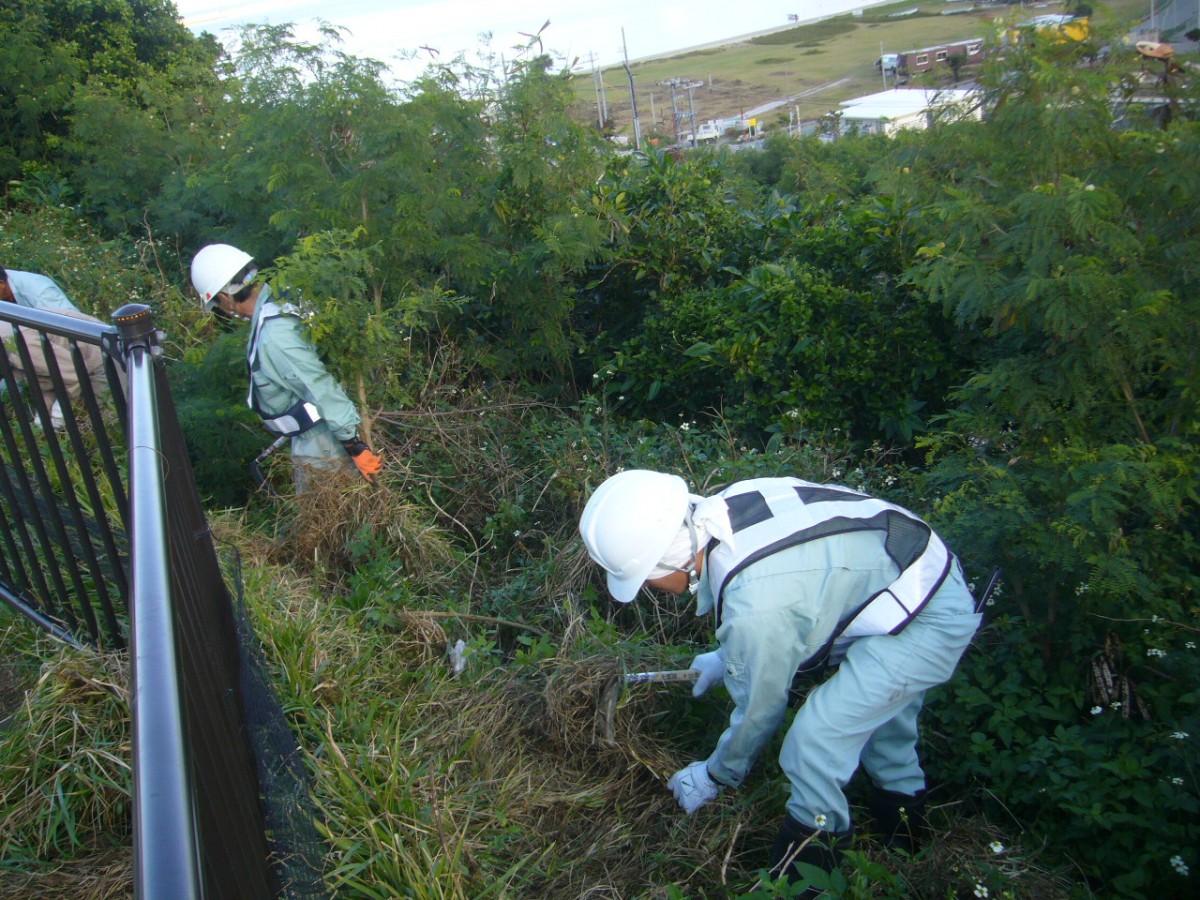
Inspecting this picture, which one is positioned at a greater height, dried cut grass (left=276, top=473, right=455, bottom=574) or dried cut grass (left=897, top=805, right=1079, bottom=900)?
dried cut grass (left=276, top=473, right=455, bottom=574)

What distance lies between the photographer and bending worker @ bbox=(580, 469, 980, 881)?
2.49 meters

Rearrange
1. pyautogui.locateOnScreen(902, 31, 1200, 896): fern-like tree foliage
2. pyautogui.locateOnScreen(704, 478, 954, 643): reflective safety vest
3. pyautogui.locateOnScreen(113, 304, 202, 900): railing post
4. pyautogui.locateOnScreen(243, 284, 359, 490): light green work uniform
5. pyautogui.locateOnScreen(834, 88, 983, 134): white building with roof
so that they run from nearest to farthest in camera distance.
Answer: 1. pyautogui.locateOnScreen(113, 304, 202, 900): railing post
2. pyautogui.locateOnScreen(704, 478, 954, 643): reflective safety vest
3. pyautogui.locateOnScreen(902, 31, 1200, 896): fern-like tree foliage
4. pyautogui.locateOnScreen(243, 284, 359, 490): light green work uniform
5. pyautogui.locateOnScreen(834, 88, 983, 134): white building with roof

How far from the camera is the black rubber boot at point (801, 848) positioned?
260 centimetres

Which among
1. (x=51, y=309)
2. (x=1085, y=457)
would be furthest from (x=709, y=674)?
(x=51, y=309)

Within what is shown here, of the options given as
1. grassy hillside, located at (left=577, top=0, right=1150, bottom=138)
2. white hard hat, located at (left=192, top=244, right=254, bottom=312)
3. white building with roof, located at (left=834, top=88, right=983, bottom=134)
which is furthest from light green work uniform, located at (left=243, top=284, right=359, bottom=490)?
grassy hillside, located at (left=577, top=0, right=1150, bottom=138)

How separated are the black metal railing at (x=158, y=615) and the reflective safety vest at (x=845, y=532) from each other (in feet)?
4.44

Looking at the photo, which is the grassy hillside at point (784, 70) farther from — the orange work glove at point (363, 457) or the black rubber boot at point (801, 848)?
the black rubber boot at point (801, 848)

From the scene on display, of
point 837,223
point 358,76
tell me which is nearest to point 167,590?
point 358,76

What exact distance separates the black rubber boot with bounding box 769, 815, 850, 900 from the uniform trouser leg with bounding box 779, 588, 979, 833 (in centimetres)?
3

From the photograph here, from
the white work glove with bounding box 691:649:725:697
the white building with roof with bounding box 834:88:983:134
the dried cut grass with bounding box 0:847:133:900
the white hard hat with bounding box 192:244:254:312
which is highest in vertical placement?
the white building with roof with bounding box 834:88:983:134

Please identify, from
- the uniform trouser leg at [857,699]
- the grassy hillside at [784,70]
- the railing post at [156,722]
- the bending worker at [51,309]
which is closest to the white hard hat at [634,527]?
the uniform trouser leg at [857,699]

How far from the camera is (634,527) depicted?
2.56m

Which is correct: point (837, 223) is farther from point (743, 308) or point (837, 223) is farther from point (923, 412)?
point (923, 412)

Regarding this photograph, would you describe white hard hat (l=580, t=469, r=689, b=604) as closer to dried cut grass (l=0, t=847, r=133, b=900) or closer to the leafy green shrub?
dried cut grass (l=0, t=847, r=133, b=900)
